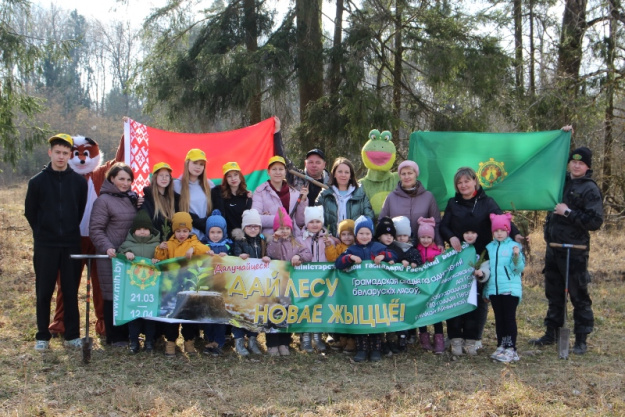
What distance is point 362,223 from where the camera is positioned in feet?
19.4

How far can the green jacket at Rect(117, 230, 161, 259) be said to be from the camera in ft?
19.5

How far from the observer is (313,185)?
6930 mm

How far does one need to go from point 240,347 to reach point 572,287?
353cm

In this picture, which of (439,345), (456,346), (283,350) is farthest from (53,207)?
(456,346)

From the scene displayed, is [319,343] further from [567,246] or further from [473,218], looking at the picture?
[567,246]

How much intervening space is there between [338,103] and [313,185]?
3882 mm

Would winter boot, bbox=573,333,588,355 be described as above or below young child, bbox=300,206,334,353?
below

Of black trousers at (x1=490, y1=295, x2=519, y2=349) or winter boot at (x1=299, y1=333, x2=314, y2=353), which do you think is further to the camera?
winter boot at (x1=299, y1=333, x2=314, y2=353)

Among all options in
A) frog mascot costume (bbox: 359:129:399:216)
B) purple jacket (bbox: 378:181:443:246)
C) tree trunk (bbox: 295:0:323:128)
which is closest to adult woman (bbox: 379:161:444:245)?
purple jacket (bbox: 378:181:443:246)

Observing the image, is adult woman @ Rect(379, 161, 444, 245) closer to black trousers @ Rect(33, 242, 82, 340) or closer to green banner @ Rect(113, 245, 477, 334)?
green banner @ Rect(113, 245, 477, 334)

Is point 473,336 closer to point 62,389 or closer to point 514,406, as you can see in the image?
point 514,406

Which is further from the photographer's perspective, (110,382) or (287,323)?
(287,323)

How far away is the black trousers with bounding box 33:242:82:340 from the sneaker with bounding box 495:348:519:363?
→ 4351 mm

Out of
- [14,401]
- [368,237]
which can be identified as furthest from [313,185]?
[14,401]
